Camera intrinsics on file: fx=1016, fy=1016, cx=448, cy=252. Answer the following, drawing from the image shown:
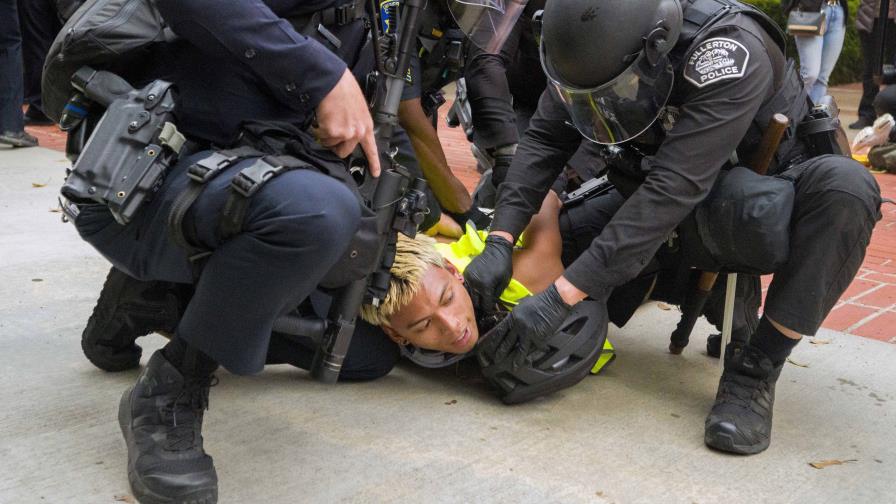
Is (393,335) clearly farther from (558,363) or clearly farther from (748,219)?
(748,219)

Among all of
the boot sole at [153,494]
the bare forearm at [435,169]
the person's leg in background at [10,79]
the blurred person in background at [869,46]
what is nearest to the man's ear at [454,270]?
the boot sole at [153,494]

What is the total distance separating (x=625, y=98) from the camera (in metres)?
2.59

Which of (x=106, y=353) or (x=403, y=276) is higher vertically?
(x=403, y=276)

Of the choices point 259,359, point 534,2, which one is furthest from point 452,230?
point 259,359

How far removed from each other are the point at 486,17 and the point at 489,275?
73 cm

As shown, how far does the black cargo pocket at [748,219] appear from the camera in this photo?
2.56 m

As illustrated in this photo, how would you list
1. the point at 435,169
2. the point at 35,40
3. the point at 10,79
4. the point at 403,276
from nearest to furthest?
the point at 403,276, the point at 435,169, the point at 10,79, the point at 35,40

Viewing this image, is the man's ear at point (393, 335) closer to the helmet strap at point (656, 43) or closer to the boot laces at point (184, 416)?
Answer: the boot laces at point (184, 416)

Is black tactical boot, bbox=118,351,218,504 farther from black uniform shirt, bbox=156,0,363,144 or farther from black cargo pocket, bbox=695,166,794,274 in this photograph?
black cargo pocket, bbox=695,166,794,274

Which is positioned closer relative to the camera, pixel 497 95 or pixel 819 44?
pixel 497 95

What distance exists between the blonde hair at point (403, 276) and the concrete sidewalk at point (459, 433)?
24cm

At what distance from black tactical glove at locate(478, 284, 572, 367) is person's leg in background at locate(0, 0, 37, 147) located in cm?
446

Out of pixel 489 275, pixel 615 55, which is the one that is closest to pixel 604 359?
pixel 489 275

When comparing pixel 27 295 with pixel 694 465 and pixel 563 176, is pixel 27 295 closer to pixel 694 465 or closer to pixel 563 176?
pixel 563 176
